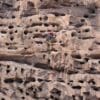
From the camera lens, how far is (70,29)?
20.9 ft

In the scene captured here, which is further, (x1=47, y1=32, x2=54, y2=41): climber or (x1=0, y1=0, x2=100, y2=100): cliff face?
(x1=47, y1=32, x2=54, y2=41): climber

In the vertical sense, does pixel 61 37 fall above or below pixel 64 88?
above

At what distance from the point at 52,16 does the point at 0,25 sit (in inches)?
38.7

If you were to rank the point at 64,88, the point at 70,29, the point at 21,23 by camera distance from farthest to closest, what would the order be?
the point at 21,23 → the point at 70,29 → the point at 64,88

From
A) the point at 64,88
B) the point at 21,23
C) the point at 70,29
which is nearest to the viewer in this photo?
the point at 64,88

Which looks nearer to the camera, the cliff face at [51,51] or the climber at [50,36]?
the cliff face at [51,51]

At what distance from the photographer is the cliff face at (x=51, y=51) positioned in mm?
5953

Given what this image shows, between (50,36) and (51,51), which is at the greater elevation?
(50,36)

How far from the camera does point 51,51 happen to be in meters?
6.27

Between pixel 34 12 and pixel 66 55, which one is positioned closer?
pixel 66 55

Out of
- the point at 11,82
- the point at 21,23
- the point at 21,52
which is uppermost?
the point at 21,23

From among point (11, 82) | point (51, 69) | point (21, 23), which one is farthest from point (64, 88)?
point (21, 23)

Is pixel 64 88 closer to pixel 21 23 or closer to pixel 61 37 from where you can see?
pixel 61 37

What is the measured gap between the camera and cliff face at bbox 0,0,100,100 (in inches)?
234
